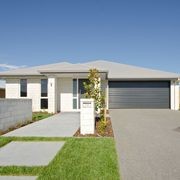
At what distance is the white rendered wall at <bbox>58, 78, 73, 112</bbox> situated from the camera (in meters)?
19.7

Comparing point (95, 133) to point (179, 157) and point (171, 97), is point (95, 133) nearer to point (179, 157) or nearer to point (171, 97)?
point (179, 157)

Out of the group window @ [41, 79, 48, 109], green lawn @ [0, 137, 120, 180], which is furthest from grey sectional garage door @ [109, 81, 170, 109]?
green lawn @ [0, 137, 120, 180]

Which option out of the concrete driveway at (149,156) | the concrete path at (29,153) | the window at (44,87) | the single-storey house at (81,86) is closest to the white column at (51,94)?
the single-storey house at (81,86)

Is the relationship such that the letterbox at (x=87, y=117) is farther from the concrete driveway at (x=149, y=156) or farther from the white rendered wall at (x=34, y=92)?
the white rendered wall at (x=34, y=92)

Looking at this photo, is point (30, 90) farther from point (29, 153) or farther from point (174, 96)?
point (29, 153)

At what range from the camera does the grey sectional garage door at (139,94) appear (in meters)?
23.4

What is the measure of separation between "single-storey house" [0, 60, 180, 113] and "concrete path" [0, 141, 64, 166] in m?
10.3

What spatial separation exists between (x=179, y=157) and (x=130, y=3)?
11511mm

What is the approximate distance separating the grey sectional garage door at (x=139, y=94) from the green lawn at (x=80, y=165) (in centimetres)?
1630

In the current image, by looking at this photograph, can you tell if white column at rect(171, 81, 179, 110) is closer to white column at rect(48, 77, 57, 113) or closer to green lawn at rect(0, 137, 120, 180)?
white column at rect(48, 77, 57, 113)

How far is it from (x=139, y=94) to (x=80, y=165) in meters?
18.9

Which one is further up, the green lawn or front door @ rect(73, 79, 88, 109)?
front door @ rect(73, 79, 88, 109)

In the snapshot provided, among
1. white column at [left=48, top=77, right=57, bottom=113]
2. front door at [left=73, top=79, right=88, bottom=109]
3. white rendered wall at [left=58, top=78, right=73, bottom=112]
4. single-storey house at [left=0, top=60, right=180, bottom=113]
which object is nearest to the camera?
white column at [left=48, top=77, right=57, bottom=113]

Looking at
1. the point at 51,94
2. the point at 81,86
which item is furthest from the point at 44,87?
the point at 81,86
